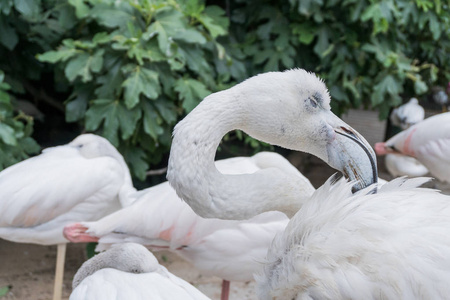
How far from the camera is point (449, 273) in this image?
1.39 meters

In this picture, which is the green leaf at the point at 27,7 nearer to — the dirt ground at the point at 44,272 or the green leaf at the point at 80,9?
the green leaf at the point at 80,9

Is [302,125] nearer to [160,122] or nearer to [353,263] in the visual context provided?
[353,263]

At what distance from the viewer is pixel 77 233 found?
2629 millimetres

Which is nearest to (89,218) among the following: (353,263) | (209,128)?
(209,128)

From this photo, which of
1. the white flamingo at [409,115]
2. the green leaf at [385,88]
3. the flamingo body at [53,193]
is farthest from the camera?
the white flamingo at [409,115]

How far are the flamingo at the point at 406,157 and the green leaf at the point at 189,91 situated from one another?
1.74 metres

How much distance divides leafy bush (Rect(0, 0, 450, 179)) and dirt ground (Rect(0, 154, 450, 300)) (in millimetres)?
725

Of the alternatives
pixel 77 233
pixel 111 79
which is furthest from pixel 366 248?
pixel 111 79

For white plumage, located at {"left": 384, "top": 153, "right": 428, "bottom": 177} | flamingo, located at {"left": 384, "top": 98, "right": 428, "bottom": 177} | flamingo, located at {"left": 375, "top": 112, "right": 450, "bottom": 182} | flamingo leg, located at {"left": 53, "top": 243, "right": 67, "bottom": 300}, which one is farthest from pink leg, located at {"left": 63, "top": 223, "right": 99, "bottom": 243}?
white plumage, located at {"left": 384, "top": 153, "right": 428, "bottom": 177}

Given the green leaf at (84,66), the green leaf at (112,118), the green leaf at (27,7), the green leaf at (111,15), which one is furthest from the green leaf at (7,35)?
the green leaf at (112,118)

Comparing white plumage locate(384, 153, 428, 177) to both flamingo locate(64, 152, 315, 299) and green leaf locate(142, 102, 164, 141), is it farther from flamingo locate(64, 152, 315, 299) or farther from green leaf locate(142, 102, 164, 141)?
flamingo locate(64, 152, 315, 299)

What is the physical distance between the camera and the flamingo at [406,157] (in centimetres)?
484

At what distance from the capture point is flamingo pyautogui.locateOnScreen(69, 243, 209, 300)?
72.1 inches

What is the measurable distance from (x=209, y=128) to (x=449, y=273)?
0.74 metres
